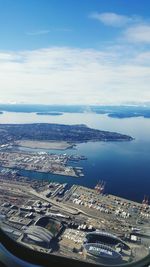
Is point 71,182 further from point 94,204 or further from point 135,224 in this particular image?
point 135,224

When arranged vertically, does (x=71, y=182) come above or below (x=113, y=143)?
below

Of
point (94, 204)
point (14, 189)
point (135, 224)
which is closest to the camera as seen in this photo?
point (135, 224)

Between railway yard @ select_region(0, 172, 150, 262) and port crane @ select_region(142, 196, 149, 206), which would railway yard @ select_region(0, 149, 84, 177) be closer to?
railway yard @ select_region(0, 172, 150, 262)

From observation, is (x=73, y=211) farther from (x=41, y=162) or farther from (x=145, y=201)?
(x=41, y=162)

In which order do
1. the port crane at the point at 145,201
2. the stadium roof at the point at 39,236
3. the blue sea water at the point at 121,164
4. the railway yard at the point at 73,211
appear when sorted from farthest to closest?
the blue sea water at the point at 121,164, the port crane at the point at 145,201, the railway yard at the point at 73,211, the stadium roof at the point at 39,236

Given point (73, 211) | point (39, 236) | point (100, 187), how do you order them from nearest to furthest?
point (39, 236) → point (73, 211) → point (100, 187)

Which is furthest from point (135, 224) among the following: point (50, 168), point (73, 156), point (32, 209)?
point (73, 156)

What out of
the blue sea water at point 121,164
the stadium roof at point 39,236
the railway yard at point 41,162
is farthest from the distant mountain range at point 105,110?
the stadium roof at point 39,236

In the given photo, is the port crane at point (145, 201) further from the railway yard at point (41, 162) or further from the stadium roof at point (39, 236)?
the stadium roof at point (39, 236)

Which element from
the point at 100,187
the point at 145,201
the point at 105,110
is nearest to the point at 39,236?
the point at 145,201
